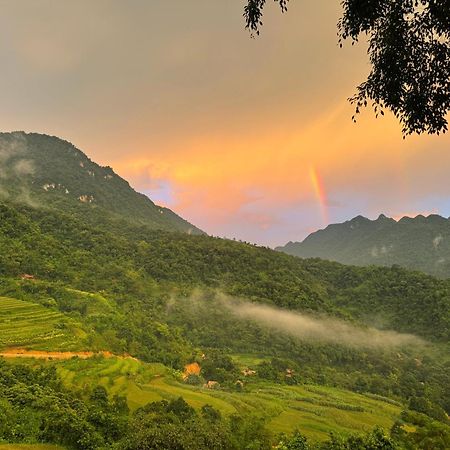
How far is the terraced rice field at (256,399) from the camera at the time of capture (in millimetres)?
35812

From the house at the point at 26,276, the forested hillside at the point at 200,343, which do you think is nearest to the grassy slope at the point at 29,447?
the forested hillside at the point at 200,343

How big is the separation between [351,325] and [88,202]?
11775 centimetres

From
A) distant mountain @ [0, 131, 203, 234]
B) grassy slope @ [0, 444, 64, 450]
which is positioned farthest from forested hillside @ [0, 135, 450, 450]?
distant mountain @ [0, 131, 203, 234]

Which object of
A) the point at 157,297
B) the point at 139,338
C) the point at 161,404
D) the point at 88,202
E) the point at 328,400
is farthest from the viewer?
the point at 88,202

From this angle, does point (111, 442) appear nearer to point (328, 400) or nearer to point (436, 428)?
point (436, 428)

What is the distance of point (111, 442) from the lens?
22.3 m

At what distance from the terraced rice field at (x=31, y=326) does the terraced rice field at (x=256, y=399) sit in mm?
4854

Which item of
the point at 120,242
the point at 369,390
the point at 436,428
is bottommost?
the point at 369,390

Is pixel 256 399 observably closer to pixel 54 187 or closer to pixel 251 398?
pixel 251 398

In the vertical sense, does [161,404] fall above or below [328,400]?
above

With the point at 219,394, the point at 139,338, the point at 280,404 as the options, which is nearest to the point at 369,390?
the point at 280,404

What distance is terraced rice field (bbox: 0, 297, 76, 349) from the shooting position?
3966 cm

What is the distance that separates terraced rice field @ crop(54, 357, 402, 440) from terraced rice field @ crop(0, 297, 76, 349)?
15.9 feet

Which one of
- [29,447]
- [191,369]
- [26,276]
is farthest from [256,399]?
[26,276]
